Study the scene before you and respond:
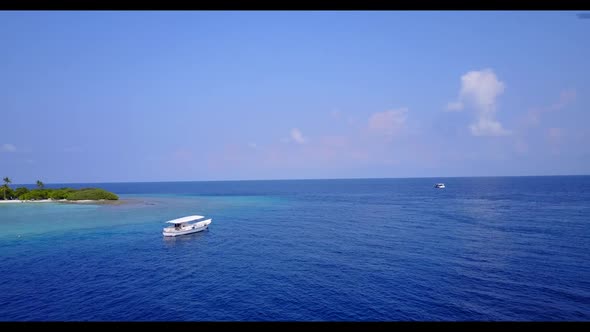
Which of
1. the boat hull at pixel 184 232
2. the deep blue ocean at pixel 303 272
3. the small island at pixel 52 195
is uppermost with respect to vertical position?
the small island at pixel 52 195

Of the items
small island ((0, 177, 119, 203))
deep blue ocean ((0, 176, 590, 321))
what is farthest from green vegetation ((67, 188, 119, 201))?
deep blue ocean ((0, 176, 590, 321))

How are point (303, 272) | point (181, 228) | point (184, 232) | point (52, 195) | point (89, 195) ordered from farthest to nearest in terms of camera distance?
point (52, 195)
point (89, 195)
point (181, 228)
point (184, 232)
point (303, 272)

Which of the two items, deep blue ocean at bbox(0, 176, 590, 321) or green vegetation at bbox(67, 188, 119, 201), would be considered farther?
green vegetation at bbox(67, 188, 119, 201)

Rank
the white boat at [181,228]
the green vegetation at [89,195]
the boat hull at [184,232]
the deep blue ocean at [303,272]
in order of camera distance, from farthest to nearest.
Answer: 1. the green vegetation at [89,195]
2. the white boat at [181,228]
3. the boat hull at [184,232]
4. the deep blue ocean at [303,272]

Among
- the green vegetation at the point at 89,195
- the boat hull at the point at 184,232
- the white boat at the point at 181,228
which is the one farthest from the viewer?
the green vegetation at the point at 89,195

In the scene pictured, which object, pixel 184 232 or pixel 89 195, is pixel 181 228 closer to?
pixel 184 232

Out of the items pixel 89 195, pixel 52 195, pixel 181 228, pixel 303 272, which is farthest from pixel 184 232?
pixel 52 195

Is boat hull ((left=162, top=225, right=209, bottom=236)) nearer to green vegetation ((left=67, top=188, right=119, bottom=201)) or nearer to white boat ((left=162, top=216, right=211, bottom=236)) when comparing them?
white boat ((left=162, top=216, right=211, bottom=236))

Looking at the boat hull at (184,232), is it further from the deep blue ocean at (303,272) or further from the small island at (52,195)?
the small island at (52,195)

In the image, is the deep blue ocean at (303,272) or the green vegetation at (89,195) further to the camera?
the green vegetation at (89,195)

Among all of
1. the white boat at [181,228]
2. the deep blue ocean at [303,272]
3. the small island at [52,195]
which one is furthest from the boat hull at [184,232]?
the small island at [52,195]
